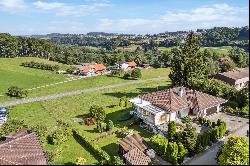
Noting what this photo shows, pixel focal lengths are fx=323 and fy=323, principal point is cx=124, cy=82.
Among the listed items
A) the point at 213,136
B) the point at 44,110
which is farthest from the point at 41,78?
the point at 213,136

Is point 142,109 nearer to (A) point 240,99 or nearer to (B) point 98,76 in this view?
(A) point 240,99

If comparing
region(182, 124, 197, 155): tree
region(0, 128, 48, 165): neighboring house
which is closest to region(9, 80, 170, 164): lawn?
region(0, 128, 48, 165): neighboring house

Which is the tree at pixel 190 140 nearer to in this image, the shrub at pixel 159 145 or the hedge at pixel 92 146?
the shrub at pixel 159 145

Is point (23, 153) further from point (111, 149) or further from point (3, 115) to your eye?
point (3, 115)

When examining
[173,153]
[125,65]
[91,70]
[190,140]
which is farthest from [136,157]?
[125,65]

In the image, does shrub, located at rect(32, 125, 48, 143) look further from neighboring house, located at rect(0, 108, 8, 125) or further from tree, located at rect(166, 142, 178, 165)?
tree, located at rect(166, 142, 178, 165)
